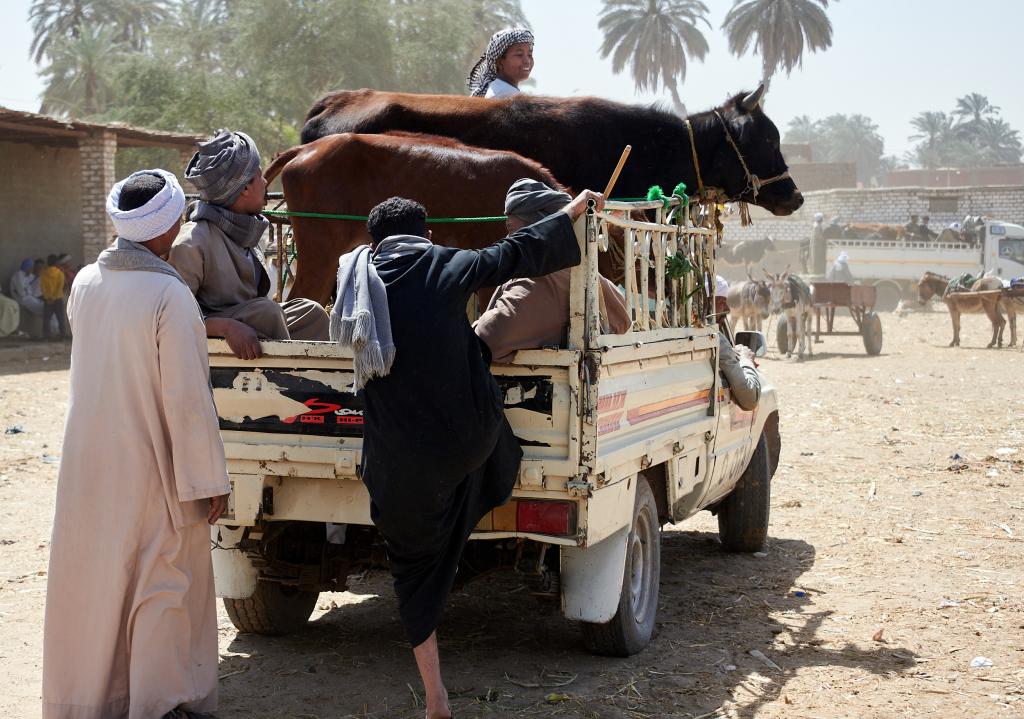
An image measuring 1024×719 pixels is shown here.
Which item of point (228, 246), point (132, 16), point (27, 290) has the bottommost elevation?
point (27, 290)

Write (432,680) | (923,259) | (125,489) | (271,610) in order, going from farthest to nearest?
1. (923,259)
2. (271,610)
3. (432,680)
4. (125,489)

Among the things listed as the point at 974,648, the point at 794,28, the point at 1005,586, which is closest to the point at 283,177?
the point at 974,648

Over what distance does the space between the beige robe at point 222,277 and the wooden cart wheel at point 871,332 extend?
18.5 meters

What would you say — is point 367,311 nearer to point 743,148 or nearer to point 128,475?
point 128,475

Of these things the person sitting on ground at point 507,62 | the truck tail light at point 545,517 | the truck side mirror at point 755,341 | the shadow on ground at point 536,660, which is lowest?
the shadow on ground at point 536,660

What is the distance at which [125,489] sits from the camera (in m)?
3.54

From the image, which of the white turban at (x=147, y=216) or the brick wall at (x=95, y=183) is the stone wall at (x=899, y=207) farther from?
the white turban at (x=147, y=216)

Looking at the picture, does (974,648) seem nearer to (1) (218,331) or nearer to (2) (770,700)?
(2) (770,700)

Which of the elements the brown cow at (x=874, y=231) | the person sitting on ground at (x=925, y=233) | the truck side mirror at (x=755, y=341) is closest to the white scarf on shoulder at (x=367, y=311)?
the truck side mirror at (x=755, y=341)

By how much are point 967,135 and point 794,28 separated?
199ft

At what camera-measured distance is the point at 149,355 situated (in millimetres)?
3545

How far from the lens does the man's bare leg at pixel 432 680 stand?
372 cm

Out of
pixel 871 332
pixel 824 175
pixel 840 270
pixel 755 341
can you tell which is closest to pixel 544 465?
pixel 755 341

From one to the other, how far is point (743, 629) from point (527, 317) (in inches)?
83.4
